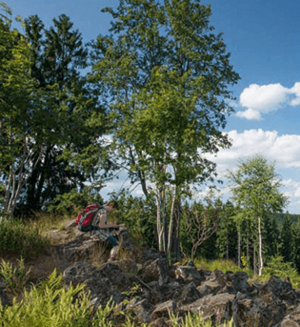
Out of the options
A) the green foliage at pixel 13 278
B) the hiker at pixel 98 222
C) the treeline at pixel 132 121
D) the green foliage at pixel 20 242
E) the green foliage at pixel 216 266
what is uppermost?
the treeline at pixel 132 121

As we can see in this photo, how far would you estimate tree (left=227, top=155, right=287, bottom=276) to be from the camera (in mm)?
23875

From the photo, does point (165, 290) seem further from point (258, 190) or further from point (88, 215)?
point (258, 190)

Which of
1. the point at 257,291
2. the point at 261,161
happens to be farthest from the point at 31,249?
the point at 261,161

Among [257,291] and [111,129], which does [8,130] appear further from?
[257,291]

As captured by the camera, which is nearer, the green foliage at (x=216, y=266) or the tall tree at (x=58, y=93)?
the green foliage at (x=216, y=266)

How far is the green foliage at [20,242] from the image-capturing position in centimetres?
883

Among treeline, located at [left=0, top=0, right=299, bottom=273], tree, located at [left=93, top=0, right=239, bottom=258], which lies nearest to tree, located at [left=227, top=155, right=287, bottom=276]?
treeline, located at [left=0, top=0, right=299, bottom=273]

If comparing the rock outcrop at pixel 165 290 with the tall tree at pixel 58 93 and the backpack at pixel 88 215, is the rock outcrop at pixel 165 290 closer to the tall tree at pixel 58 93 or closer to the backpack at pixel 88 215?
the backpack at pixel 88 215

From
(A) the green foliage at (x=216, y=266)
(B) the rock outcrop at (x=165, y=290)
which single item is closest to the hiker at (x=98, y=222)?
(B) the rock outcrop at (x=165, y=290)

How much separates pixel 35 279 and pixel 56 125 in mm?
5478

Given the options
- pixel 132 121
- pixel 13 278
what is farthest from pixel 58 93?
pixel 13 278

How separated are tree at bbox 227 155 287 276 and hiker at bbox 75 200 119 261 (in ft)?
53.0

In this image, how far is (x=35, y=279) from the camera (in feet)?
24.4

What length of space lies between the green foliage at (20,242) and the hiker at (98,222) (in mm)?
1243
